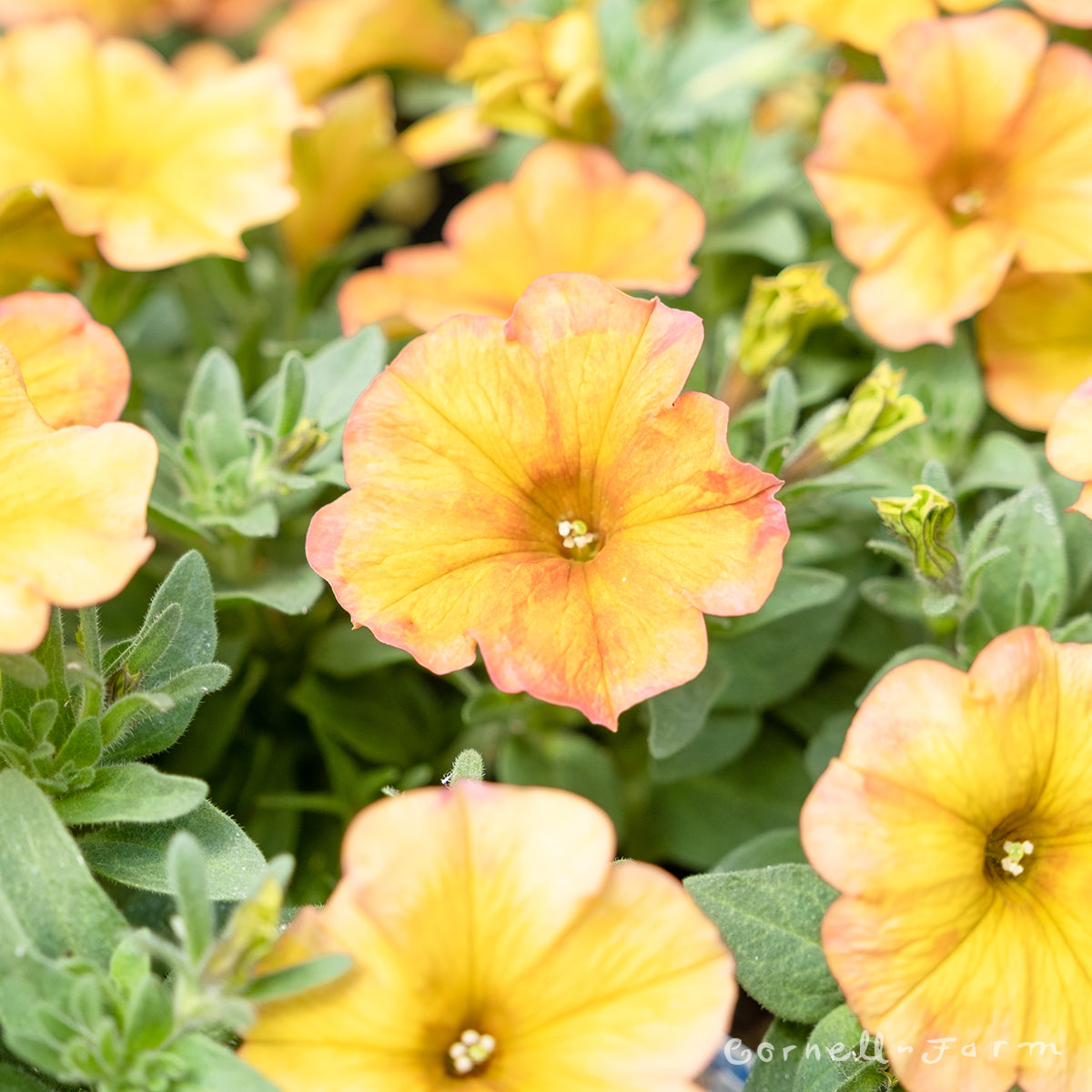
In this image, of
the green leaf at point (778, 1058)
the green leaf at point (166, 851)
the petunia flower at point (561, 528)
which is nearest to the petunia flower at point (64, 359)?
the petunia flower at point (561, 528)

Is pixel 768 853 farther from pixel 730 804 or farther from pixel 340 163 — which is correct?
pixel 340 163

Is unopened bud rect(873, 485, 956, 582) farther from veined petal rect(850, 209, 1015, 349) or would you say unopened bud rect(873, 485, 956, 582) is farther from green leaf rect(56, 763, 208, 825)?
green leaf rect(56, 763, 208, 825)

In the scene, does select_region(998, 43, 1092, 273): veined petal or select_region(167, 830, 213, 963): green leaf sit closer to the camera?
select_region(167, 830, 213, 963): green leaf

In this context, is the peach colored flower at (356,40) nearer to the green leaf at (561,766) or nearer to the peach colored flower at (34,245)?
the peach colored flower at (34,245)

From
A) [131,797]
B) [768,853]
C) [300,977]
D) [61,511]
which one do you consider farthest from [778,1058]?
[61,511]

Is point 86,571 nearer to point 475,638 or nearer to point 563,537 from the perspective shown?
point 475,638

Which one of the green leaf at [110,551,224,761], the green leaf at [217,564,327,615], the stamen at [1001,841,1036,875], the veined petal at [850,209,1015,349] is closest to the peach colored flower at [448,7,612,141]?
the veined petal at [850,209,1015,349]
